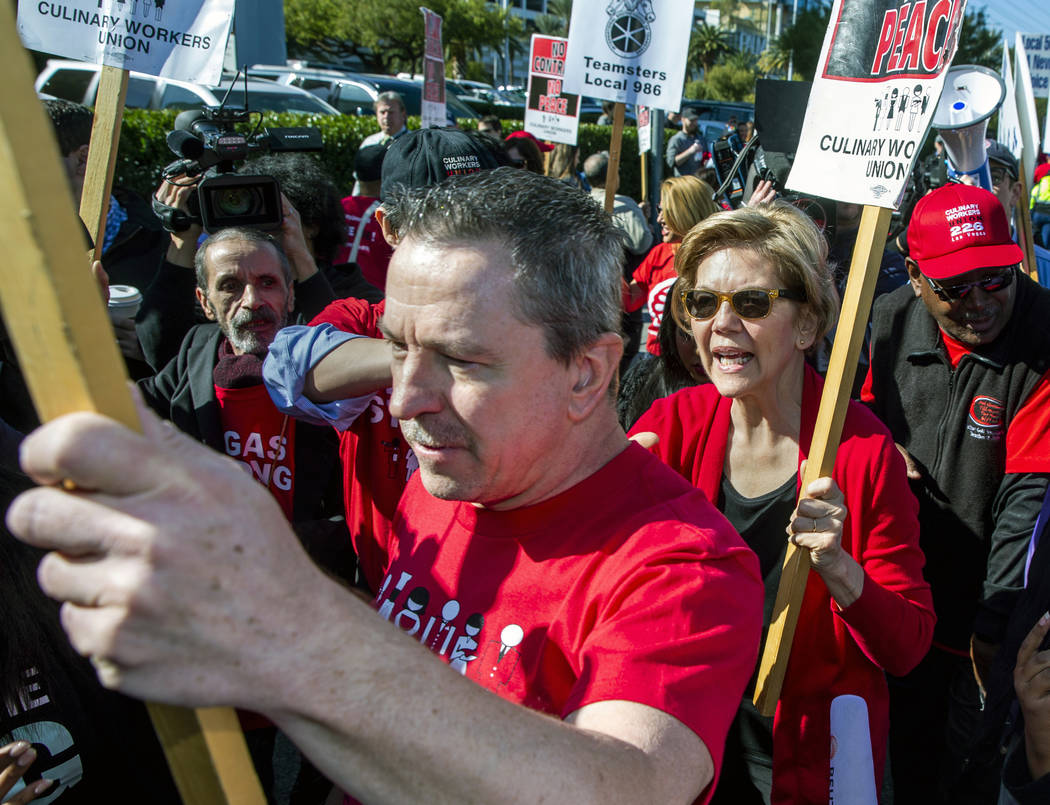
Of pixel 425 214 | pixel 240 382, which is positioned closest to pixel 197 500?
pixel 425 214

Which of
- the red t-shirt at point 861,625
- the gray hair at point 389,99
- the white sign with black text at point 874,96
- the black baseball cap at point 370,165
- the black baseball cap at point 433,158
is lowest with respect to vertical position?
the red t-shirt at point 861,625

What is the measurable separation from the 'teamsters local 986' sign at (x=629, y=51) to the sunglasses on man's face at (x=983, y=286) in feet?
8.52

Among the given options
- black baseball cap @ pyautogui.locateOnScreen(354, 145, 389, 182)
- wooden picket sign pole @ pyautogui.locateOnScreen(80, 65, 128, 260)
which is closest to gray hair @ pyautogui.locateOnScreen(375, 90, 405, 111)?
black baseball cap @ pyautogui.locateOnScreen(354, 145, 389, 182)

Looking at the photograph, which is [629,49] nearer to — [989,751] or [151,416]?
[989,751]

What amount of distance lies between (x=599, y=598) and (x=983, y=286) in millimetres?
2108

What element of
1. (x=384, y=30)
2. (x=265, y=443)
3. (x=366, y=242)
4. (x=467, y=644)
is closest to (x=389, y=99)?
(x=366, y=242)

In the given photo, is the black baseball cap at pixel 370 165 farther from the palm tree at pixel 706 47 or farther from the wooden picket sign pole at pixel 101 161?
the palm tree at pixel 706 47

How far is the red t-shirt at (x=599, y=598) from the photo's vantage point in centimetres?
109

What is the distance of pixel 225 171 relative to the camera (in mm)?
3238

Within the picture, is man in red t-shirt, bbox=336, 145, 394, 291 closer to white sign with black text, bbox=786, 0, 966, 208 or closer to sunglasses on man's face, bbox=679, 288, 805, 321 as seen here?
sunglasses on man's face, bbox=679, 288, 805, 321

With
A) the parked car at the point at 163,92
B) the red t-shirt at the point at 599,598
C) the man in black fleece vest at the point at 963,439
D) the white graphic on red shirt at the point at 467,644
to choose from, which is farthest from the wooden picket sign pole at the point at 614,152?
the parked car at the point at 163,92

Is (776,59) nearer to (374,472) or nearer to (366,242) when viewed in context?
(366,242)

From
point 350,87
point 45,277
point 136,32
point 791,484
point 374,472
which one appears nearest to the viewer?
point 45,277

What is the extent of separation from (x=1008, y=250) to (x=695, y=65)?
64.2 metres
